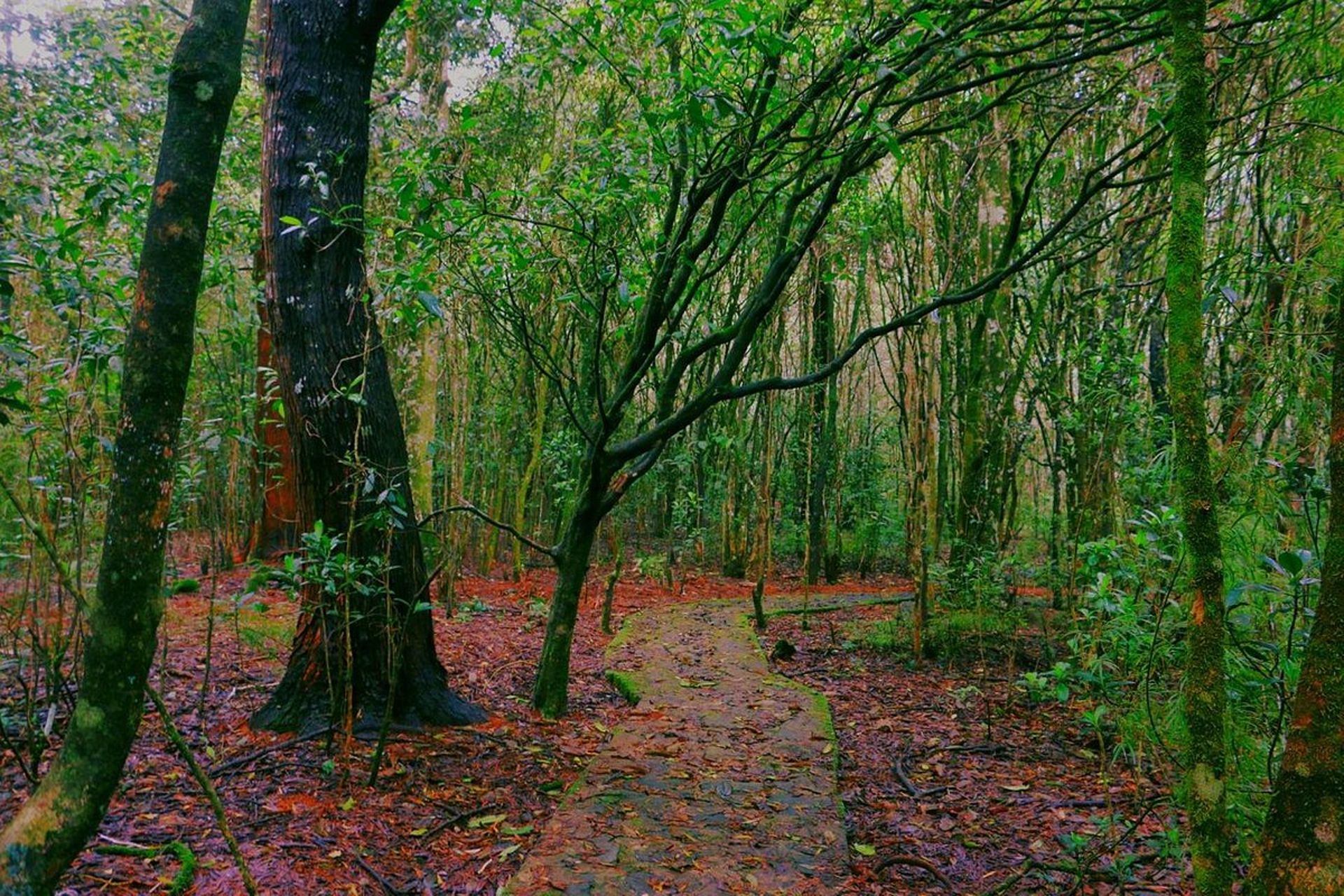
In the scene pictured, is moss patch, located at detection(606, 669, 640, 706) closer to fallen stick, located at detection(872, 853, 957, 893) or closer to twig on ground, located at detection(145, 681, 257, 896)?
fallen stick, located at detection(872, 853, 957, 893)

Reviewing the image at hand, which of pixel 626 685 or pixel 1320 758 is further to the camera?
pixel 626 685

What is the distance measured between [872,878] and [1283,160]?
5.97 meters

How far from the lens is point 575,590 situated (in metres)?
5.32

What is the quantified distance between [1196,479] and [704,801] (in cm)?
314

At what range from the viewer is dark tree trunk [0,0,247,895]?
82.7 inches

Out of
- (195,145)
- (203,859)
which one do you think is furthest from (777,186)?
(203,859)

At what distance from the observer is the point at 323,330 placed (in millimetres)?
4316

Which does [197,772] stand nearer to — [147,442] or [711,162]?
[147,442]

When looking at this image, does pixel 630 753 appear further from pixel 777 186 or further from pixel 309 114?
pixel 309 114

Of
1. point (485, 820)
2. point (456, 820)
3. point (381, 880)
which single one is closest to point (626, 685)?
point (485, 820)

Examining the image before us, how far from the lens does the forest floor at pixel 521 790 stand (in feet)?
10.4

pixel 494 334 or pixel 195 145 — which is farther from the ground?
pixel 494 334

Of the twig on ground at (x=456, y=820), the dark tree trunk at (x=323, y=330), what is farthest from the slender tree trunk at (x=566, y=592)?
the twig on ground at (x=456, y=820)

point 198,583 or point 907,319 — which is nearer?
point 907,319
